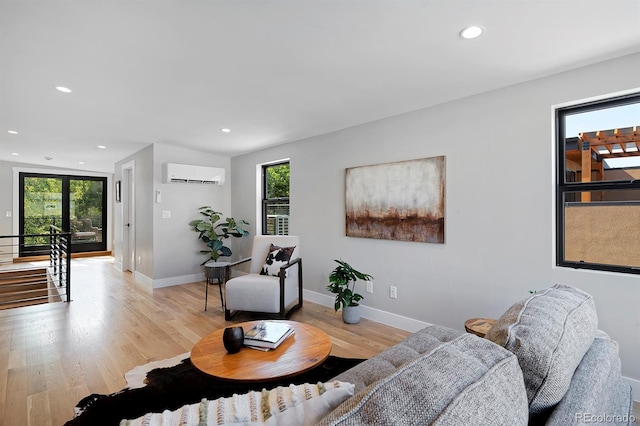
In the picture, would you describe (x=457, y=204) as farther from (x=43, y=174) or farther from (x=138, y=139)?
(x=43, y=174)

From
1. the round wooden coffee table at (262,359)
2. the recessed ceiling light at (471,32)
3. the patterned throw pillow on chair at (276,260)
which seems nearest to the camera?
the round wooden coffee table at (262,359)

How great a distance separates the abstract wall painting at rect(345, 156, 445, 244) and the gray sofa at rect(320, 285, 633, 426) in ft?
5.74

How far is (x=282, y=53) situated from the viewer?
214cm

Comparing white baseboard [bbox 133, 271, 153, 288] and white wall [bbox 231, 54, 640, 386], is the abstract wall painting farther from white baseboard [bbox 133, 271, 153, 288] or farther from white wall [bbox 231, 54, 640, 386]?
white baseboard [bbox 133, 271, 153, 288]

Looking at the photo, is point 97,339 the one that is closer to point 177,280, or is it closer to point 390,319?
point 177,280

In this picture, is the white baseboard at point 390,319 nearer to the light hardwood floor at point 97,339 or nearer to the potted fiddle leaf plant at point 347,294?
the light hardwood floor at point 97,339

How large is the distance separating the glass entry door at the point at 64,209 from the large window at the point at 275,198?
573 centimetres

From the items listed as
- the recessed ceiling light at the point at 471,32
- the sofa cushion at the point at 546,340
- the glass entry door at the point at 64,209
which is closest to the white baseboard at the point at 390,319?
the sofa cushion at the point at 546,340

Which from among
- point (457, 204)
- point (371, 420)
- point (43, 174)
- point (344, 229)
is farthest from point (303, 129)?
point (43, 174)

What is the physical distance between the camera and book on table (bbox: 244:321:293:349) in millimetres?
1849

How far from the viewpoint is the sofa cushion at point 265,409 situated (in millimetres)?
620

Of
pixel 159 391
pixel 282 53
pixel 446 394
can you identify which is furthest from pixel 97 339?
pixel 446 394

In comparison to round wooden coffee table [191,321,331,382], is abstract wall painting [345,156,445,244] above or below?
above
